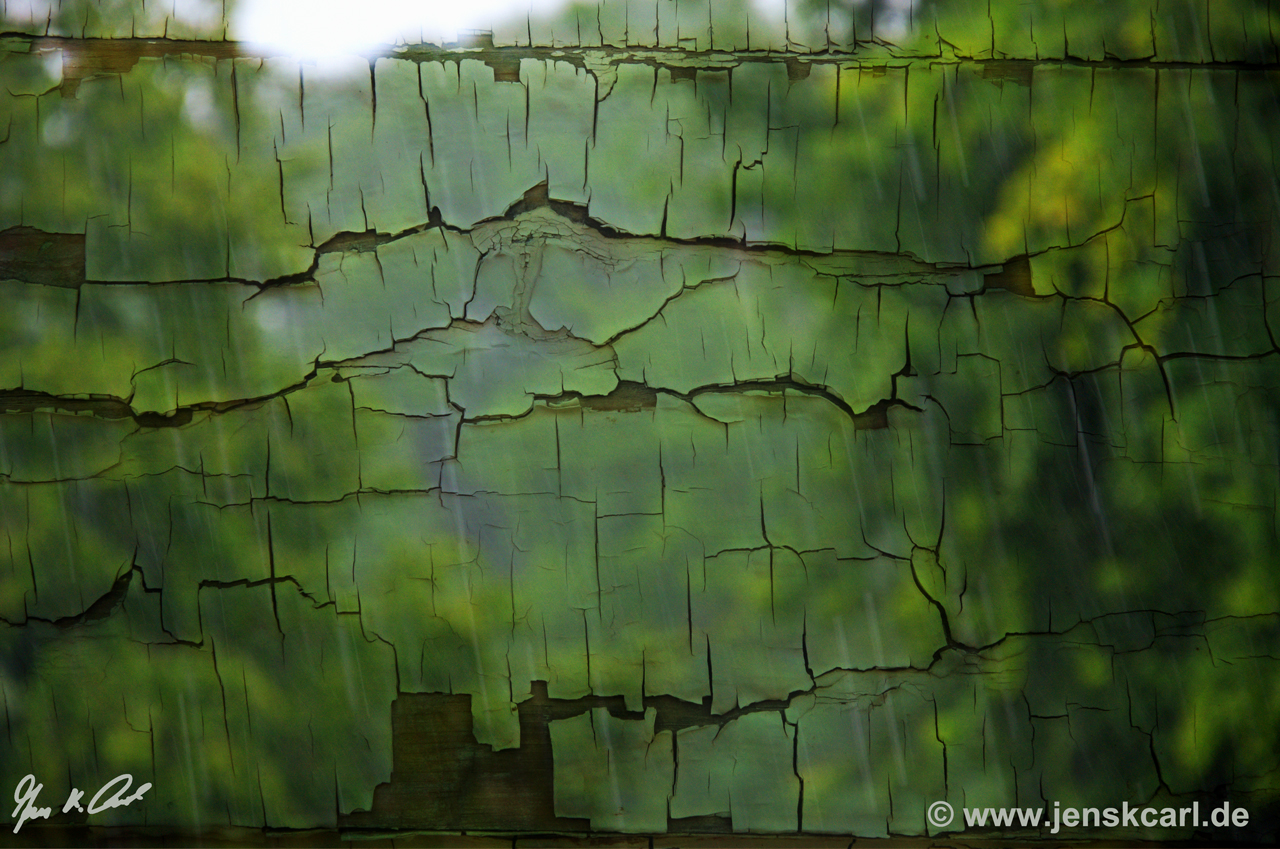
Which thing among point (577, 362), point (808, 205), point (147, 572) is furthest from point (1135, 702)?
point (147, 572)

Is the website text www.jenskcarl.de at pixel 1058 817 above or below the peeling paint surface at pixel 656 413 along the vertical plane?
below

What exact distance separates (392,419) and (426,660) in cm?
45

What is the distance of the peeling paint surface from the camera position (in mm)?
1166

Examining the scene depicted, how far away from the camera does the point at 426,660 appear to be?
1.19 metres
